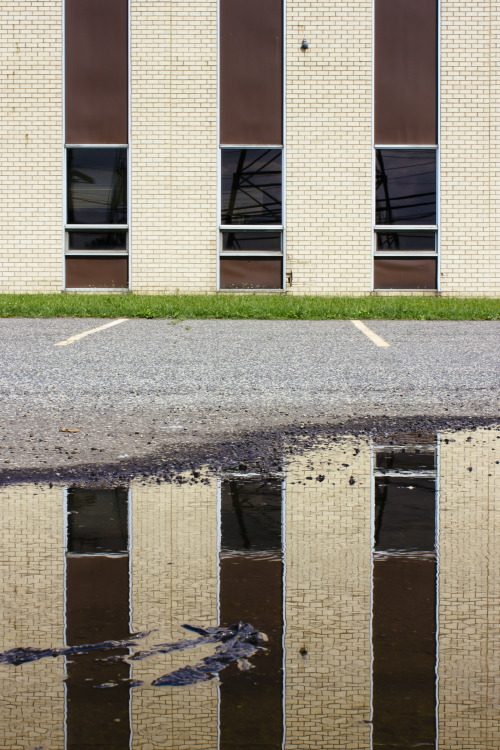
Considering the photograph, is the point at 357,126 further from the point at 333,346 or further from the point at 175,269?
the point at 333,346

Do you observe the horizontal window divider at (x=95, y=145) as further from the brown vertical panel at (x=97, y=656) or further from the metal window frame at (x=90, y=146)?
the brown vertical panel at (x=97, y=656)

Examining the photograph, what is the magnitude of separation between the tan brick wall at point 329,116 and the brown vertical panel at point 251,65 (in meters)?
0.24

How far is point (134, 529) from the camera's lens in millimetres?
3586

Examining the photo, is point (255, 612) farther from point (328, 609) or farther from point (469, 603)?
point (469, 603)

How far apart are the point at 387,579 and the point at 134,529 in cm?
106

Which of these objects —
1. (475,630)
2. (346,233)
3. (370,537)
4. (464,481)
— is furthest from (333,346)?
(346,233)

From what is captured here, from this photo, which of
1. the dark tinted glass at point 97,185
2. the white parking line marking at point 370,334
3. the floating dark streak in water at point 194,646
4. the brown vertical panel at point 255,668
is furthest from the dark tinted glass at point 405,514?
the dark tinted glass at point 97,185

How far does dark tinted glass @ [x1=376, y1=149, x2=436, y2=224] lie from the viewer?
18.1m

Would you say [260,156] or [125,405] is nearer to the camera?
[125,405]

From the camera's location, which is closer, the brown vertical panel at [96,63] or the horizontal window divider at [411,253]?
the brown vertical panel at [96,63]

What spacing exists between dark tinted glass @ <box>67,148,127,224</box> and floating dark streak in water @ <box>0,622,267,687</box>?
16222 mm

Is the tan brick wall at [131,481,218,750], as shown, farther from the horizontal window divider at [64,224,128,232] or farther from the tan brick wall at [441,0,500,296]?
the tan brick wall at [441,0,500,296]

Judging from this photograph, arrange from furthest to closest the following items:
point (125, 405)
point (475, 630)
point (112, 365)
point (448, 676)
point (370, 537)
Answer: point (112, 365)
point (125, 405)
point (370, 537)
point (475, 630)
point (448, 676)

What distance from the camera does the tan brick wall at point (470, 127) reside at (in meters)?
17.8
